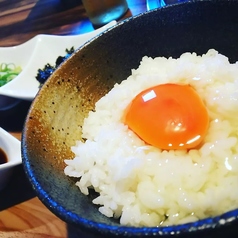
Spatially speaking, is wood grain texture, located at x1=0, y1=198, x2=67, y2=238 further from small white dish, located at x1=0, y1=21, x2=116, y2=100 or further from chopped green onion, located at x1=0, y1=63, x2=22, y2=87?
chopped green onion, located at x1=0, y1=63, x2=22, y2=87

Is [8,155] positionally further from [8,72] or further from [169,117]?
[8,72]

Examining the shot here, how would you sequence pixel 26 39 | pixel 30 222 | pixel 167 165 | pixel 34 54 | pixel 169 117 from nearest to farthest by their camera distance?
pixel 167 165
pixel 169 117
pixel 30 222
pixel 34 54
pixel 26 39

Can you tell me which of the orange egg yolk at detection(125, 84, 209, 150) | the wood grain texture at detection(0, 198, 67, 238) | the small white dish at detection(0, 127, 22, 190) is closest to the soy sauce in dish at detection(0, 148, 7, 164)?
the small white dish at detection(0, 127, 22, 190)

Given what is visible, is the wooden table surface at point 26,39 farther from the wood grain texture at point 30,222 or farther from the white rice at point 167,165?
the white rice at point 167,165

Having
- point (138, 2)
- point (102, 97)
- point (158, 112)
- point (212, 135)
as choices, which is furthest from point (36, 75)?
point (212, 135)

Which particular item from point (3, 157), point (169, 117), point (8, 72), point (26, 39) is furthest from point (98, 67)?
point (26, 39)

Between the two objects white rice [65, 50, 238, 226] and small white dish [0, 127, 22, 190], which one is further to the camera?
small white dish [0, 127, 22, 190]

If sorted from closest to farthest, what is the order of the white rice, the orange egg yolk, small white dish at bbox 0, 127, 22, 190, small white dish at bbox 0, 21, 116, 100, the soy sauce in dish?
the white rice
the orange egg yolk
small white dish at bbox 0, 127, 22, 190
the soy sauce in dish
small white dish at bbox 0, 21, 116, 100
